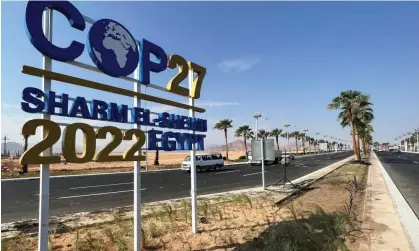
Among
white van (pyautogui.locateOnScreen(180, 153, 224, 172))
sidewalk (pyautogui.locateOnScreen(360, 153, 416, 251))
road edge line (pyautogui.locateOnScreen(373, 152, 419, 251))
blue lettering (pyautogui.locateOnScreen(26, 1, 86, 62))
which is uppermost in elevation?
blue lettering (pyautogui.locateOnScreen(26, 1, 86, 62))

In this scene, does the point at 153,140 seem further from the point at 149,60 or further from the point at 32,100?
the point at 32,100

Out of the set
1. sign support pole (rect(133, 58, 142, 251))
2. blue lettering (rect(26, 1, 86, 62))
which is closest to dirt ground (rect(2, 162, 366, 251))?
sign support pole (rect(133, 58, 142, 251))

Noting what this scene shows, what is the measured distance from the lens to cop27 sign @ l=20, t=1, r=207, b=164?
479 cm

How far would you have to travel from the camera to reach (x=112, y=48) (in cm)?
632

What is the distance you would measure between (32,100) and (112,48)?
6.97 feet

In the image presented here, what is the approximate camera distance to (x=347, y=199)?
13023 mm

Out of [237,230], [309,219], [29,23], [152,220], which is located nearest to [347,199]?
[309,219]

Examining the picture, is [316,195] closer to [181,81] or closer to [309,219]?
[309,219]

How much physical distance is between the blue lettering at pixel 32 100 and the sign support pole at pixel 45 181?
167 millimetres

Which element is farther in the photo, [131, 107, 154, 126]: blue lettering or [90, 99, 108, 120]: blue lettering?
[131, 107, 154, 126]: blue lettering

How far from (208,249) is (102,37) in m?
4.89

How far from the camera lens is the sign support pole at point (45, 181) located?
482cm

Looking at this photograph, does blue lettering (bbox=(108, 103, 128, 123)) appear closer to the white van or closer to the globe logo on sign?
the globe logo on sign

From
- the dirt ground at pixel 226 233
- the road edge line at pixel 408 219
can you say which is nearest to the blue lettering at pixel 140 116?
the dirt ground at pixel 226 233
